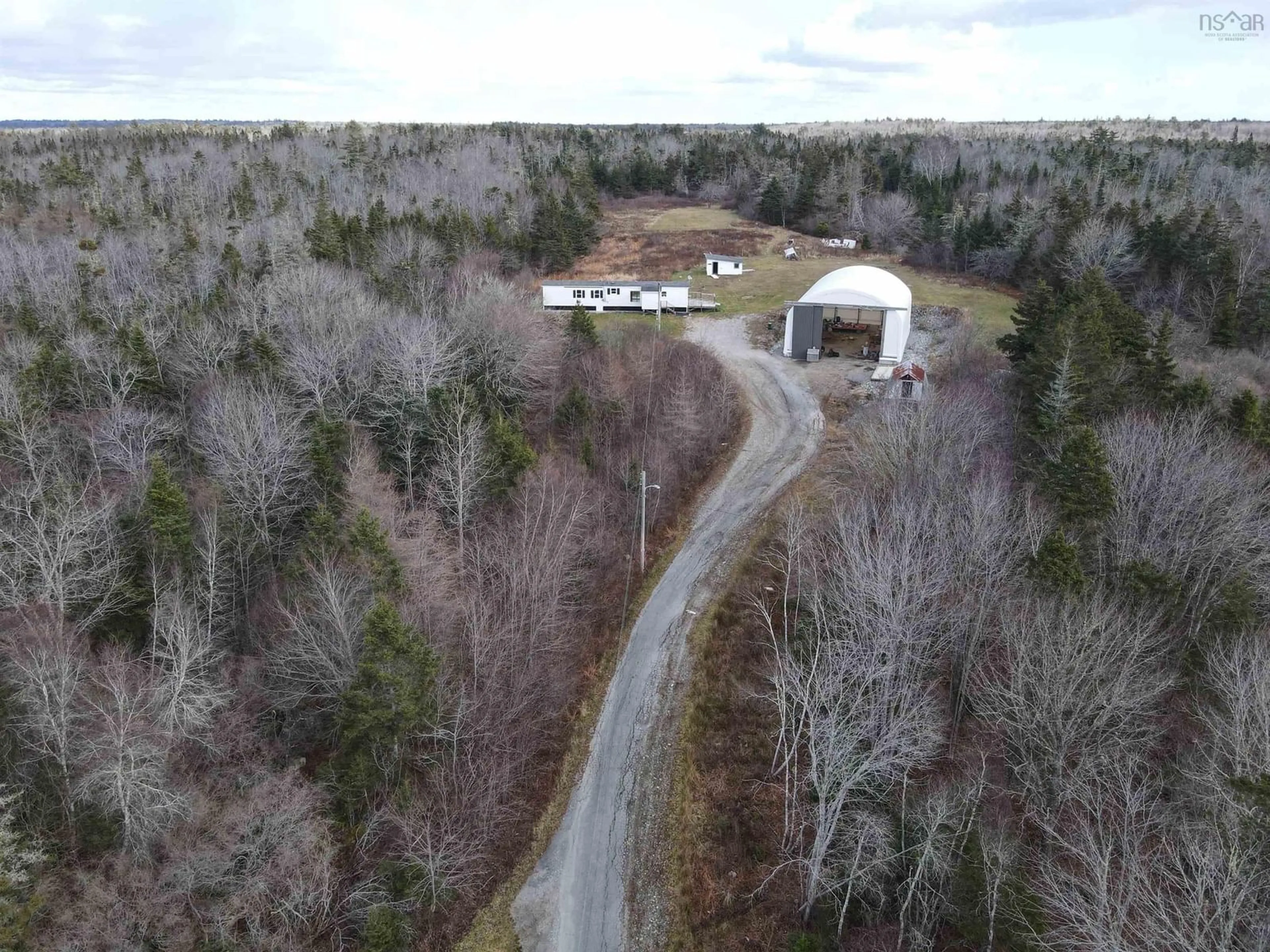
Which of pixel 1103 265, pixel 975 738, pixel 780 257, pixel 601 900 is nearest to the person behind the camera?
pixel 601 900

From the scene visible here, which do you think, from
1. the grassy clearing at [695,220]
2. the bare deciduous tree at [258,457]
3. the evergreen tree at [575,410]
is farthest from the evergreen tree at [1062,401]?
the grassy clearing at [695,220]

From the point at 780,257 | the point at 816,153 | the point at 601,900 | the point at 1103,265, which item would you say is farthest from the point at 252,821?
the point at 816,153

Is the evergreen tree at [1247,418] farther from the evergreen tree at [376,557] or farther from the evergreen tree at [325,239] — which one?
the evergreen tree at [325,239]

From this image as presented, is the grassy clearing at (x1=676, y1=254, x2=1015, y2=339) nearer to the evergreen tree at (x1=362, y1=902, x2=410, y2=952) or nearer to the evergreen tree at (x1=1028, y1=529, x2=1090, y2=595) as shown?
the evergreen tree at (x1=1028, y1=529, x2=1090, y2=595)

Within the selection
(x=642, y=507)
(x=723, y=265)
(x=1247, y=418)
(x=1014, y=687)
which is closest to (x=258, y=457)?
(x=642, y=507)

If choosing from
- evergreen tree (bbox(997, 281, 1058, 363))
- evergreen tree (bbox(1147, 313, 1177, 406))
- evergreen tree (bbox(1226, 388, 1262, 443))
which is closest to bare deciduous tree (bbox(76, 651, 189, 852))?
evergreen tree (bbox(1226, 388, 1262, 443))

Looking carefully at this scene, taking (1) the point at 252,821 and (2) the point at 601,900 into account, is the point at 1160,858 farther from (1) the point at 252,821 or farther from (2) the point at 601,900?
(1) the point at 252,821
